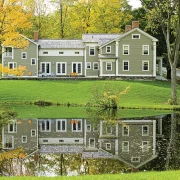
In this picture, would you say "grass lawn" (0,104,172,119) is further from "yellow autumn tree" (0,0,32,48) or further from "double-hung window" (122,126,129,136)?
"yellow autumn tree" (0,0,32,48)

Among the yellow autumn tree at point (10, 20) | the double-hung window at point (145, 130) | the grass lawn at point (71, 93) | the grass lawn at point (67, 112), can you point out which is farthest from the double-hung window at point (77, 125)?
the grass lawn at point (71, 93)

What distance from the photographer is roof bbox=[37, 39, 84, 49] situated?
54.7 meters

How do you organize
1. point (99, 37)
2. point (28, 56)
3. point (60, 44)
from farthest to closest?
point (99, 37), point (60, 44), point (28, 56)

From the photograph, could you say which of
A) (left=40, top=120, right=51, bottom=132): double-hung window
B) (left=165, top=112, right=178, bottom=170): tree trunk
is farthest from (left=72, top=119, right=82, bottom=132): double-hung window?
(left=165, top=112, right=178, bottom=170): tree trunk

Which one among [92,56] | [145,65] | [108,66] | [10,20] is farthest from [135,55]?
[10,20]

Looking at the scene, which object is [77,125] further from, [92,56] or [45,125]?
[92,56]

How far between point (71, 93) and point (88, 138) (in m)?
22.0

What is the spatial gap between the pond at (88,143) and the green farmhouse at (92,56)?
876 inches

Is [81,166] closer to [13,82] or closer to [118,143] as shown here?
[118,143]

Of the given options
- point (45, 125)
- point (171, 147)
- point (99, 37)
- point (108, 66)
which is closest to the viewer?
point (171, 147)

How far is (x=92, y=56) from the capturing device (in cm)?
5500

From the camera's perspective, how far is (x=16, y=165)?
48.0ft

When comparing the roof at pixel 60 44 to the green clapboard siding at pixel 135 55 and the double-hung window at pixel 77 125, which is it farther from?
the double-hung window at pixel 77 125

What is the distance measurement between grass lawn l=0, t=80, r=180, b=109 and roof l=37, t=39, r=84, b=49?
26.6 feet
